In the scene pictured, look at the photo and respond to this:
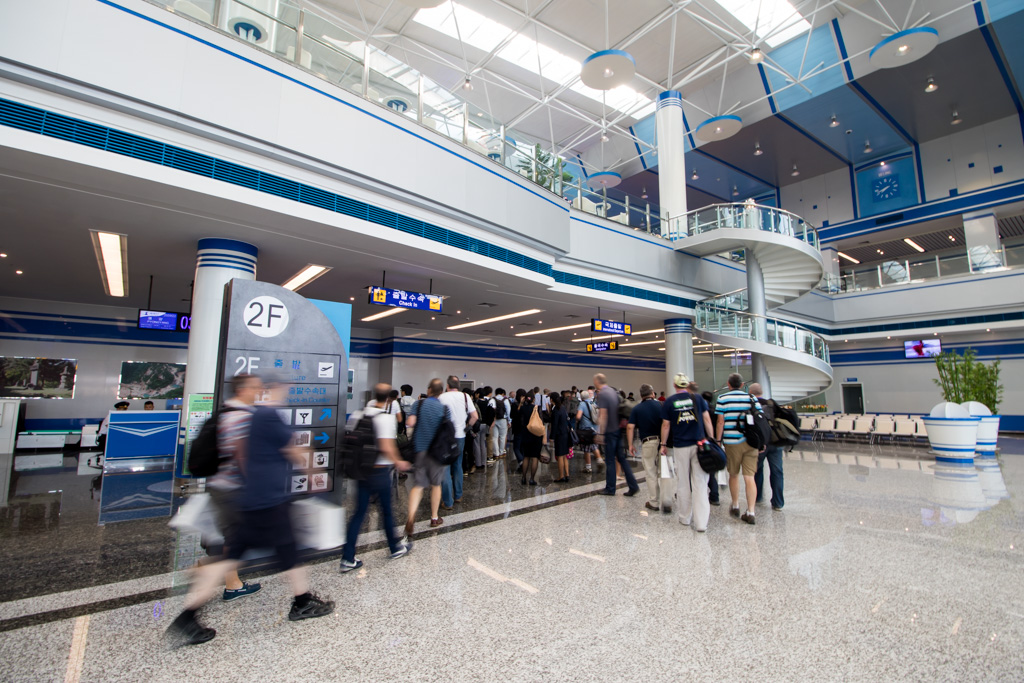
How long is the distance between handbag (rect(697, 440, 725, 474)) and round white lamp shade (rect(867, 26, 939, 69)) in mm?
14138

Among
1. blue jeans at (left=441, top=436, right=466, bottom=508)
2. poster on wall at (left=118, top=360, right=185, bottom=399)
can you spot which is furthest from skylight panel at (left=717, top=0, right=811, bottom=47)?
poster on wall at (left=118, top=360, right=185, bottom=399)

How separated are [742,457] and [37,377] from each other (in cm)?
1668

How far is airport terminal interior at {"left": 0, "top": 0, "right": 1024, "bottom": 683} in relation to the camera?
288 centimetres

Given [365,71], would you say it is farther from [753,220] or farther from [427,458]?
[753,220]

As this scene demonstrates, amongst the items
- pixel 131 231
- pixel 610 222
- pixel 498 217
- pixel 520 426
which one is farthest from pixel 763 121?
pixel 131 231

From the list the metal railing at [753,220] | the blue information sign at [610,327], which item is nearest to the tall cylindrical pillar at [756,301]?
the metal railing at [753,220]

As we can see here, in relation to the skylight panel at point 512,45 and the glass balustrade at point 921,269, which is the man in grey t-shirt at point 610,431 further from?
the glass balustrade at point 921,269

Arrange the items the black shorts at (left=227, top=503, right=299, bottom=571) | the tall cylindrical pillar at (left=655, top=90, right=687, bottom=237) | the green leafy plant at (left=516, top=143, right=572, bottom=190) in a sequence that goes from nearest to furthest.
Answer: the black shorts at (left=227, top=503, right=299, bottom=571)
the green leafy plant at (left=516, top=143, right=572, bottom=190)
the tall cylindrical pillar at (left=655, top=90, right=687, bottom=237)

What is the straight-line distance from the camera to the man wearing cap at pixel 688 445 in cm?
505

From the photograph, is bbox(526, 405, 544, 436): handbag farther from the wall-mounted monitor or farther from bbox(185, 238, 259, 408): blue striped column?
the wall-mounted monitor

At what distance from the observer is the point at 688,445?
5160 millimetres

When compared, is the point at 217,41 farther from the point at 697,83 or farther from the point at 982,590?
the point at 697,83

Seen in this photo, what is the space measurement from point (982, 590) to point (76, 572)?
6997mm

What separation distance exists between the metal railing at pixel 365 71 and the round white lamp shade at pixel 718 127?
7.96 metres
